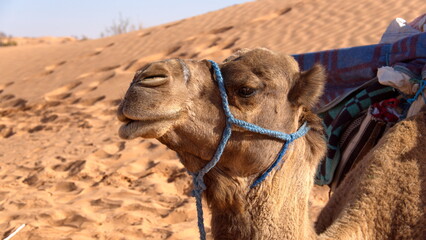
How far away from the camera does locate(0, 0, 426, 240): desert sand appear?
4559 mm

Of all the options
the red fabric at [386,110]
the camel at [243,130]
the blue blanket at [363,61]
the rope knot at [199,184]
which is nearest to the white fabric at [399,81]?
the blue blanket at [363,61]

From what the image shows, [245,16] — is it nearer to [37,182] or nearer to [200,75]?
[37,182]

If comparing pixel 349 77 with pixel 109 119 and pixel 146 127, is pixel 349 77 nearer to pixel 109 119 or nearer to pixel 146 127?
pixel 146 127

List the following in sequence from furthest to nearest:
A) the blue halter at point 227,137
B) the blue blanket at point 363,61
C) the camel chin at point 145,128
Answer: the blue blanket at point 363,61 → the blue halter at point 227,137 → the camel chin at point 145,128

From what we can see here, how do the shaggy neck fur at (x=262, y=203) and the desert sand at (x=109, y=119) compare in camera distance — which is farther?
the desert sand at (x=109, y=119)

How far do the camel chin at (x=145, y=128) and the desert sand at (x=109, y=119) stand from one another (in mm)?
2306

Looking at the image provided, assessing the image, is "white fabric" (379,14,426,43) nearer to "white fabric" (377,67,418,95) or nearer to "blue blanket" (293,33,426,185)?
"blue blanket" (293,33,426,185)

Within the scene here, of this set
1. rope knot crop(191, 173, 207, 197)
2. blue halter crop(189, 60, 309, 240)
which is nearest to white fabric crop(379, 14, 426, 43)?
blue halter crop(189, 60, 309, 240)

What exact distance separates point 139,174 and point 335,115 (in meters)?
3.03

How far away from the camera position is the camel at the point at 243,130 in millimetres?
1841

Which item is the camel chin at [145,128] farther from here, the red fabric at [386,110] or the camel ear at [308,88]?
the red fabric at [386,110]

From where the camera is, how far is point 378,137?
2.92 m

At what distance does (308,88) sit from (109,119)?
673cm

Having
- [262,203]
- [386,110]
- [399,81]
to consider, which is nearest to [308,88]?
[262,203]
